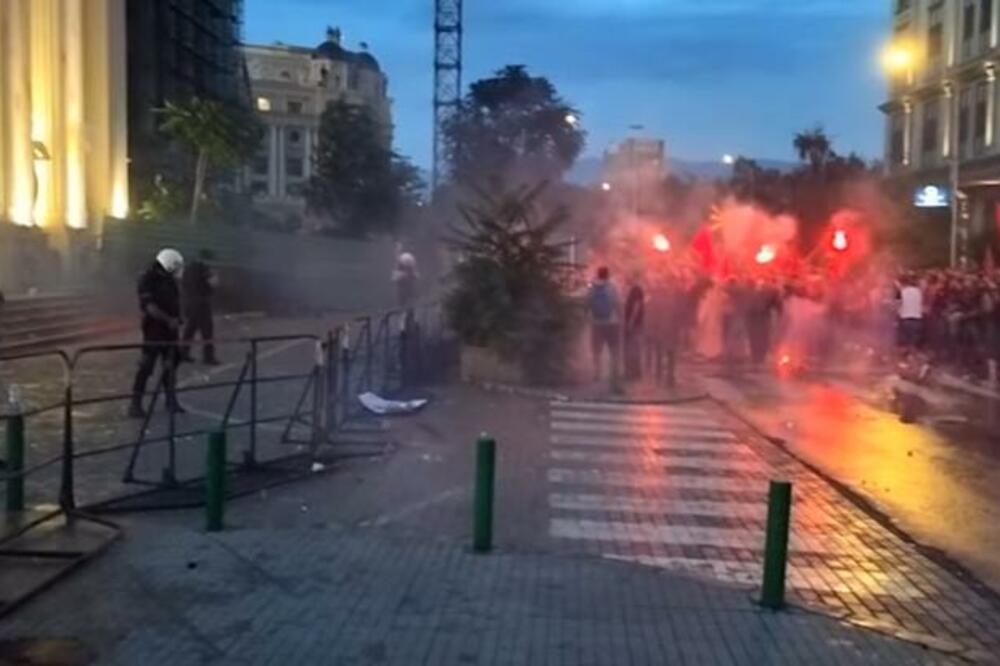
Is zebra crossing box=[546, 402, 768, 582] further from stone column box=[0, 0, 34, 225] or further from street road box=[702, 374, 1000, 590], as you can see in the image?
stone column box=[0, 0, 34, 225]

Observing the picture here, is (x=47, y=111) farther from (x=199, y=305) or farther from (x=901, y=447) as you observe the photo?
(x=901, y=447)

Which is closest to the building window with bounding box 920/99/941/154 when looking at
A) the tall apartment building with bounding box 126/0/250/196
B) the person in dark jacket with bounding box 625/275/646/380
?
the tall apartment building with bounding box 126/0/250/196

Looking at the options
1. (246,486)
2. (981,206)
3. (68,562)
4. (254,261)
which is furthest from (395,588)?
(981,206)

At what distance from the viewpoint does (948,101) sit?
55.8m

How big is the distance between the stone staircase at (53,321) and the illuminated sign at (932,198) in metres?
30.3

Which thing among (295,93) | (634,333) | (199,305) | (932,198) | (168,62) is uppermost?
(295,93)

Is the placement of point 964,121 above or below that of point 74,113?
above

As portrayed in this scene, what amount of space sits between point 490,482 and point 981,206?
46.7 meters

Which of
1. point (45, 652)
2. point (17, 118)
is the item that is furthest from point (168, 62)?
point (45, 652)

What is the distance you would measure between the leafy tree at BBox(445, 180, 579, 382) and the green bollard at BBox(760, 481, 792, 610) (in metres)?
12.1

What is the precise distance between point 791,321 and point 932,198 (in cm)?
2233

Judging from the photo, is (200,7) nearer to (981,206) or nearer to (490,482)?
(981,206)

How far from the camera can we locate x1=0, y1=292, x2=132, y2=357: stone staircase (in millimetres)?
23531

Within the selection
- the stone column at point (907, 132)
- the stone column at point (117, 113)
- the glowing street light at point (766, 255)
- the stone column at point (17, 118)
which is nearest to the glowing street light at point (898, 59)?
the stone column at point (907, 132)
